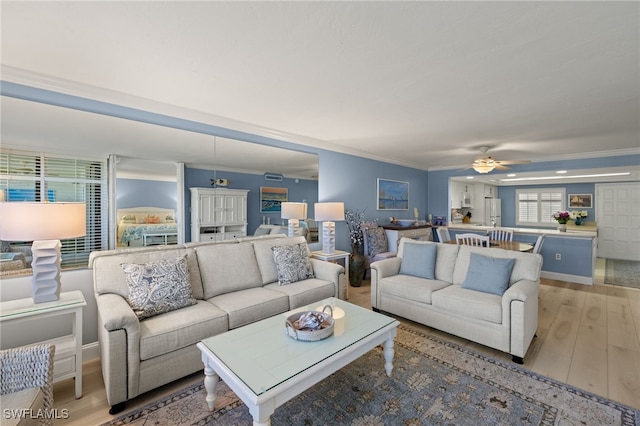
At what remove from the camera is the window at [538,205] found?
8164 millimetres

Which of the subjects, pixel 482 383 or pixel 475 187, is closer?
pixel 482 383

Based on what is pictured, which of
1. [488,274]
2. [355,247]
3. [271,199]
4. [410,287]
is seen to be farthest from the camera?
[355,247]

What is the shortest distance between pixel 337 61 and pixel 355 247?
319cm

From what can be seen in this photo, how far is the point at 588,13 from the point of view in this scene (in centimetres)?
151

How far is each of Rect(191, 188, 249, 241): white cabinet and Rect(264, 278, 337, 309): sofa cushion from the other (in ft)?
2.80

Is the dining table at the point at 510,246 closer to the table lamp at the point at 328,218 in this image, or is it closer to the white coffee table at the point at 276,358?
the table lamp at the point at 328,218

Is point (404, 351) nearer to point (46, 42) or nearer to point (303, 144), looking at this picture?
point (303, 144)

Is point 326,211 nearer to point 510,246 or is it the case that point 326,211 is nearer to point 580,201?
point 510,246

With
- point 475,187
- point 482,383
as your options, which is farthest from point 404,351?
point 475,187

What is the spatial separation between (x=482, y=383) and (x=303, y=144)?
3.48 metres

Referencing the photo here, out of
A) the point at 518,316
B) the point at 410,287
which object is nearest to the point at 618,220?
the point at 518,316

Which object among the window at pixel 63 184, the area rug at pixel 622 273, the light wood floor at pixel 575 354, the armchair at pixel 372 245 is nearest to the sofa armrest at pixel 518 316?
the light wood floor at pixel 575 354

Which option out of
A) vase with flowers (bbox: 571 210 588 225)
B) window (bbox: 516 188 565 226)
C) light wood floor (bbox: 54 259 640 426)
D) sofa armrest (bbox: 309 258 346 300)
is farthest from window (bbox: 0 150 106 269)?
window (bbox: 516 188 565 226)

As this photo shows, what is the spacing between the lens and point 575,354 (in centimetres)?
251
